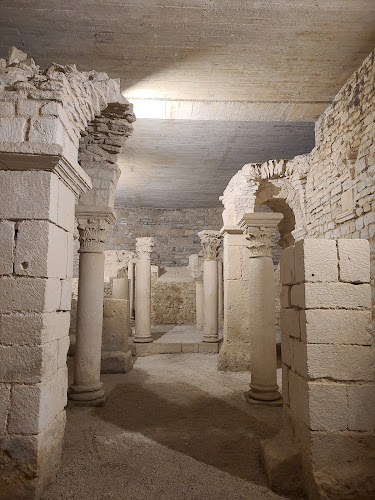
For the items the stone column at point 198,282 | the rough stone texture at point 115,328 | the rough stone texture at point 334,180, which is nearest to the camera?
the rough stone texture at point 334,180

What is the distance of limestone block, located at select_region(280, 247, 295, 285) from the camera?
10.6 feet

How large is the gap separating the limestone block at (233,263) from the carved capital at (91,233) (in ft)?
10.6

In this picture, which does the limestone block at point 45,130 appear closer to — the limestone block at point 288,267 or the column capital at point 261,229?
the limestone block at point 288,267


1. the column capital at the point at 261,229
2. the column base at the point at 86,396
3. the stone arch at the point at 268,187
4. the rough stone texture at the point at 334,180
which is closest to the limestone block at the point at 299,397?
the rough stone texture at the point at 334,180

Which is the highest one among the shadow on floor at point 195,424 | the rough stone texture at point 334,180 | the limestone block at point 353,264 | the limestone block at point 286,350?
the rough stone texture at point 334,180

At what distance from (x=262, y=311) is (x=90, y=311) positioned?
99.6 inches

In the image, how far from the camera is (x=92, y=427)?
4.22m

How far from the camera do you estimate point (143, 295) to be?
9.67 meters

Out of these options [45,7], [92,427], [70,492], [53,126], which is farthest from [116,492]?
[45,7]

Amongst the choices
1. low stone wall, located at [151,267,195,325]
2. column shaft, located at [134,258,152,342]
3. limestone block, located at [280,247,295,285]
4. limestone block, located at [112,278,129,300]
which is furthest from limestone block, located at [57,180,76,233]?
low stone wall, located at [151,267,195,325]

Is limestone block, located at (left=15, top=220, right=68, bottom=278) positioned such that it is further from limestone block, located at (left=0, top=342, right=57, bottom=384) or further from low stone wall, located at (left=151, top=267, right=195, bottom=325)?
low stone wall, located at (left=151, top=267, right=195, bottom=325)

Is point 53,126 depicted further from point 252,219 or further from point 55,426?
point 252,219

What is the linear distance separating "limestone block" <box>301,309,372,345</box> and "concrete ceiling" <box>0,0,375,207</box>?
392cm

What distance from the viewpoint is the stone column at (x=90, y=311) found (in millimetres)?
5121
